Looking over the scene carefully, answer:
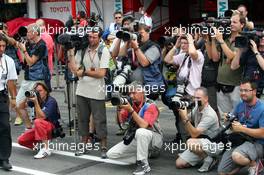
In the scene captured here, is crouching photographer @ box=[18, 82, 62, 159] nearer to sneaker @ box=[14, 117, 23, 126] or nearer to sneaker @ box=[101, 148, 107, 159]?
sneaker @ box=[101, 148, 107, 159]

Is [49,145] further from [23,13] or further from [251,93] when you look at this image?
[23,13]

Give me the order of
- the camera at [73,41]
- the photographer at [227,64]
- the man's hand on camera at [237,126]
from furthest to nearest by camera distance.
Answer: the camera at [73,41], the photographer at [227,64], the man's hand on camera at [237,126]

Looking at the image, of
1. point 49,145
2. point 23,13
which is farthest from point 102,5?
point 49,145

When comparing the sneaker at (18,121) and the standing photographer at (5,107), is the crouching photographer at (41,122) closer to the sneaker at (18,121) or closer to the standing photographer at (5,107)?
the standing photographer at (5,107)

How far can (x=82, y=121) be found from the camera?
A: 7074mm

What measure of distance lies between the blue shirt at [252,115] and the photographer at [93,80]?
1.95m

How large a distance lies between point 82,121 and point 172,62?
1476 millimetres

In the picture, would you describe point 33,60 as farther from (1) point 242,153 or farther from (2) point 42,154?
(1) point 242,153

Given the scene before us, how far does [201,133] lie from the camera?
6.18m

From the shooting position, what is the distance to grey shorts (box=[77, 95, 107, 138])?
273 inches

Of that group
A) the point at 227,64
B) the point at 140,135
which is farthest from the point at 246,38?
the point at 140,135

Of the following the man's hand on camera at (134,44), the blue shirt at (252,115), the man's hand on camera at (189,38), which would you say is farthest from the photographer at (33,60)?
the blue shirt at (252,115)

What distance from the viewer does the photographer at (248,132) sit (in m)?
5.58

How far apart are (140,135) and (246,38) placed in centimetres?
168
